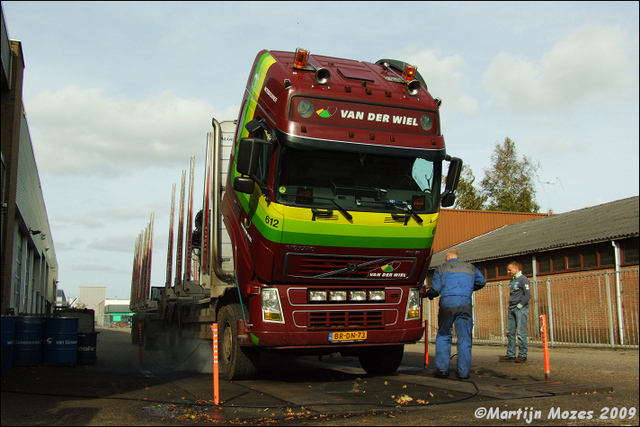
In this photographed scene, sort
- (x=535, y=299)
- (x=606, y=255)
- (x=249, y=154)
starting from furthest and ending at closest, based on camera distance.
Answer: (x=606, y=255) < (x=535, y=299) < (x=249, y=154)

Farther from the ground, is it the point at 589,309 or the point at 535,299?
the point at 535,299

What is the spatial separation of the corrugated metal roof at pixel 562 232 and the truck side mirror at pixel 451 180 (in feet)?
39.4

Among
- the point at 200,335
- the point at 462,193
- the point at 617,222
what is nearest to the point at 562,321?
the point at 617,222

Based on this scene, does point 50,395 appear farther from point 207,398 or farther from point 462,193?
point 462,193

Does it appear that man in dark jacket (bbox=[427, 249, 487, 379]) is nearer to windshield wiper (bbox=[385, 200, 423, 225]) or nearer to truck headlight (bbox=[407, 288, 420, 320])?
truck headlight (bbox=[407, 288, 420, 320])

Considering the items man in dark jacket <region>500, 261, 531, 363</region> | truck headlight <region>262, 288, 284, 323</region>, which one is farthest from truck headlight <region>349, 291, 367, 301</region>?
man in dark jacket <region>500, 261, 531, 363</region>

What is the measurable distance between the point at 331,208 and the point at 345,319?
4.99 feet

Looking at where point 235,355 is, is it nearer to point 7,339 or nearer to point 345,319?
point 345,319

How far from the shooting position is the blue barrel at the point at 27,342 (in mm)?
10922

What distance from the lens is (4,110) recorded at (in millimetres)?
16750

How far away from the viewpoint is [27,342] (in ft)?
36.2

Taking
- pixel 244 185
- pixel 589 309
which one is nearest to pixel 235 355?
pixel 244 185

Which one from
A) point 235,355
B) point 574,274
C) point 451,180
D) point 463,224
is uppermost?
point 463,224

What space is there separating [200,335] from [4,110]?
383 inches
